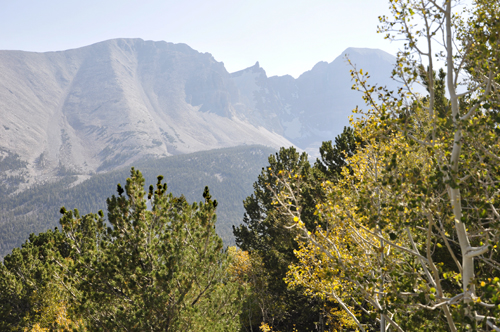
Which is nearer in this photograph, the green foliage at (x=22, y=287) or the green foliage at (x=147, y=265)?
the green foliage at (x=147, y=265)

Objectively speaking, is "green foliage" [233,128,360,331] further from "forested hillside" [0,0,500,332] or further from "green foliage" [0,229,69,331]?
"green foliage" [0,229,69,331]

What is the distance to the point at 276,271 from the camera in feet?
77.7

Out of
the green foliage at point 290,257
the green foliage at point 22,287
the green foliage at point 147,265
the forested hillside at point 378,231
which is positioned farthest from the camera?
the green foliage at point 22,287

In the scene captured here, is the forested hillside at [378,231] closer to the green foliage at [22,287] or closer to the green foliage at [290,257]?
the green foliage at [290,257]

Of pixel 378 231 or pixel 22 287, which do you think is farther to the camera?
pixel 22 287

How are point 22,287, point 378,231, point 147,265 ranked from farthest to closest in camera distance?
point 22,287 < point 147,265 < point 378,231

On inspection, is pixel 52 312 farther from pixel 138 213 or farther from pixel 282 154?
pixel 282 154

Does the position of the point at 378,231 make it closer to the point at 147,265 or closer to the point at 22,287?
the point at 147,265

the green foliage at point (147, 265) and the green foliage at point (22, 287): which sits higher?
the green foliage at point (147, 265)

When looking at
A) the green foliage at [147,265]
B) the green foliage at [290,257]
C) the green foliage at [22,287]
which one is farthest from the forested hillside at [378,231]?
the green foliage at [22,287]

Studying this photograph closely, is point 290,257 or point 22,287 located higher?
point 290,257

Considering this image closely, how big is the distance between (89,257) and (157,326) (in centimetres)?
310

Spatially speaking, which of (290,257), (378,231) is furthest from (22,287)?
(378,231)

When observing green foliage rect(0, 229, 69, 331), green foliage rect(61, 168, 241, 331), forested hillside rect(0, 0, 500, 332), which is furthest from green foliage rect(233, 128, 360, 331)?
green foliage rect(0, 229, 69, 331)
